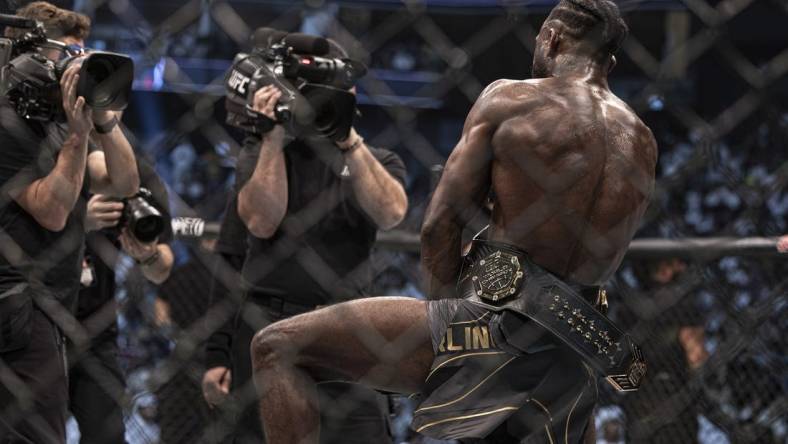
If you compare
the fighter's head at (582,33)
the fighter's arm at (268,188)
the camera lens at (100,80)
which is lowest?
the fighter's arm at (268,188)

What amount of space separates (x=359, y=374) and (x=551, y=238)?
337 mm

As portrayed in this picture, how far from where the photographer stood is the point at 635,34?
16.8ft

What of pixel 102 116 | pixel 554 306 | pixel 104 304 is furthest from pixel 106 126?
pixel 554 306

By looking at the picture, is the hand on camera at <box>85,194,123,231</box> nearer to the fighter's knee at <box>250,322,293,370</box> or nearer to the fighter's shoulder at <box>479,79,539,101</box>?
the fighter's knee at <box>250,322,293,370</box>

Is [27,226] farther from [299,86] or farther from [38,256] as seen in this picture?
[299,86]

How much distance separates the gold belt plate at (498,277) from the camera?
1544 mm

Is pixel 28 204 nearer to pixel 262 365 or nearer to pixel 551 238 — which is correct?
pixel 262 365

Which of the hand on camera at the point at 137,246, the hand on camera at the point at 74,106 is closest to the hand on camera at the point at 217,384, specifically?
the hand on camera at the point at 137,246

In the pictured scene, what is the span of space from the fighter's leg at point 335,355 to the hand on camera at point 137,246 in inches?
34.1

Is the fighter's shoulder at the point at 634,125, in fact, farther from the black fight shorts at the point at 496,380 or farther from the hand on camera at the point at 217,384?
the hand on camera at the point at 217,384

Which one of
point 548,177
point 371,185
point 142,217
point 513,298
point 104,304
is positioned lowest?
point 104,304

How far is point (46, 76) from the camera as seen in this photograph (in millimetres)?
1890

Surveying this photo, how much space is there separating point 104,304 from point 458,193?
3.83ft

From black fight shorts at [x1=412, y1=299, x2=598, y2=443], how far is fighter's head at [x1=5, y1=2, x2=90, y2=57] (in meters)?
1.11
